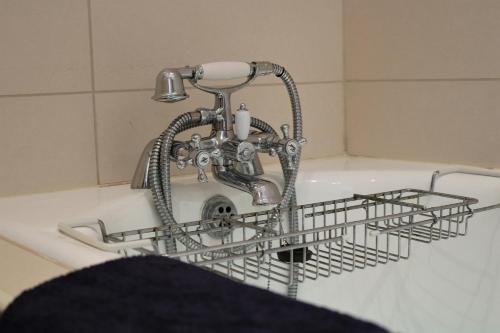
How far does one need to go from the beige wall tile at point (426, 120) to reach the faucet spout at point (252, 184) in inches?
15.7

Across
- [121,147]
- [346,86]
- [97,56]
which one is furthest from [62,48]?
[346,86]

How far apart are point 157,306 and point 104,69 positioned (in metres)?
0.67

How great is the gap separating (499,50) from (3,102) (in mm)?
731

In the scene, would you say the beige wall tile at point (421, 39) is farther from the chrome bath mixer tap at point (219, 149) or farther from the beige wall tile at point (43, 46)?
the beige wall tile at point (43, 46)

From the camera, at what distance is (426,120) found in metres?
1.29

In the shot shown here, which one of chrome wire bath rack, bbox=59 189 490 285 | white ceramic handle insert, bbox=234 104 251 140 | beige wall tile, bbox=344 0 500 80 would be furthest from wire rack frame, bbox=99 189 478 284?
beige wall tile, bbox=344 0 500 80

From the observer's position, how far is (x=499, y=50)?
3.86 feet

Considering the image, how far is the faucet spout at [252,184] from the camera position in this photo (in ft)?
3.19

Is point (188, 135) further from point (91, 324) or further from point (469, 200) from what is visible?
point (91, 324)

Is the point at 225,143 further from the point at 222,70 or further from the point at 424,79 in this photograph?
the point at 424,79

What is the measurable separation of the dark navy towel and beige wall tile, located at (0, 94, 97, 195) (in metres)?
0.50

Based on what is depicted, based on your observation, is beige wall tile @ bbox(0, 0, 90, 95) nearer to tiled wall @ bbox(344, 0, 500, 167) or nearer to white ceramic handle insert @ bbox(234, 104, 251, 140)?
white ceramic handle insert @ bbox(234, 104, 251, 140)

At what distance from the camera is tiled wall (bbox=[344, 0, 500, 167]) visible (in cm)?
120

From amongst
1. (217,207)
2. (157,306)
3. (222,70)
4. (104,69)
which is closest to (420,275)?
(217,207)
